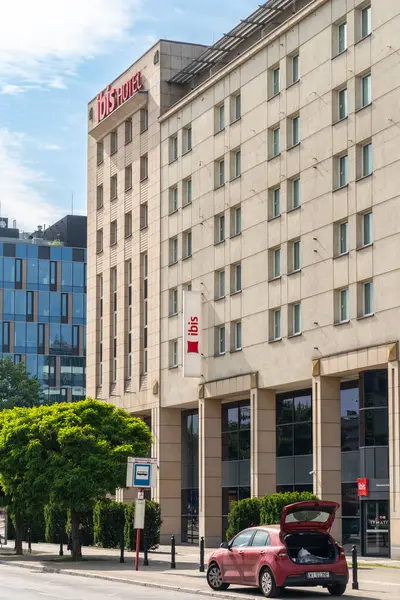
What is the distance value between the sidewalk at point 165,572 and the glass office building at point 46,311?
83.7 m

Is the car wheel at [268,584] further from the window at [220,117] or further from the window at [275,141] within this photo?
the window at [220,117]

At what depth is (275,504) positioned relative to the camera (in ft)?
154

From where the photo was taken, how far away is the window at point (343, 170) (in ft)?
160

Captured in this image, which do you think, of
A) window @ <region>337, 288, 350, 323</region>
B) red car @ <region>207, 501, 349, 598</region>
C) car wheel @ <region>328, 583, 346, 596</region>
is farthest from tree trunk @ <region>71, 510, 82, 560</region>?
car wheel @ <region>328, 583, 346, 596</region>

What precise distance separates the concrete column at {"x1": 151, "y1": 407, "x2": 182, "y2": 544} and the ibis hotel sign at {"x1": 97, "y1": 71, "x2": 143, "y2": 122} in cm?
1928

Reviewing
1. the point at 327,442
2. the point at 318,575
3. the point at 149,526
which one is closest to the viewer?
the point at 318,575

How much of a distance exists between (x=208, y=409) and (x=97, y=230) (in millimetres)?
20261

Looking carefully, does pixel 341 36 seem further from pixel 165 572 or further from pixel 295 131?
pixel 165 572

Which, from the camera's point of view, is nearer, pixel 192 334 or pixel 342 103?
pixel 342 103

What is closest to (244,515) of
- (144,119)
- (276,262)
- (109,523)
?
(109,523)

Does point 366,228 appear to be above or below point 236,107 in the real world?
below

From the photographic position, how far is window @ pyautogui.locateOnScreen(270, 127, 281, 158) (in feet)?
177

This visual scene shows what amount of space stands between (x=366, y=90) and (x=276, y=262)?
9.86m

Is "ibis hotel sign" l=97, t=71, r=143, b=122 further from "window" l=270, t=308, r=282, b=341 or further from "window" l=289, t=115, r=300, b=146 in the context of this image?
"window" l=270, t=308, r=282, b=341
